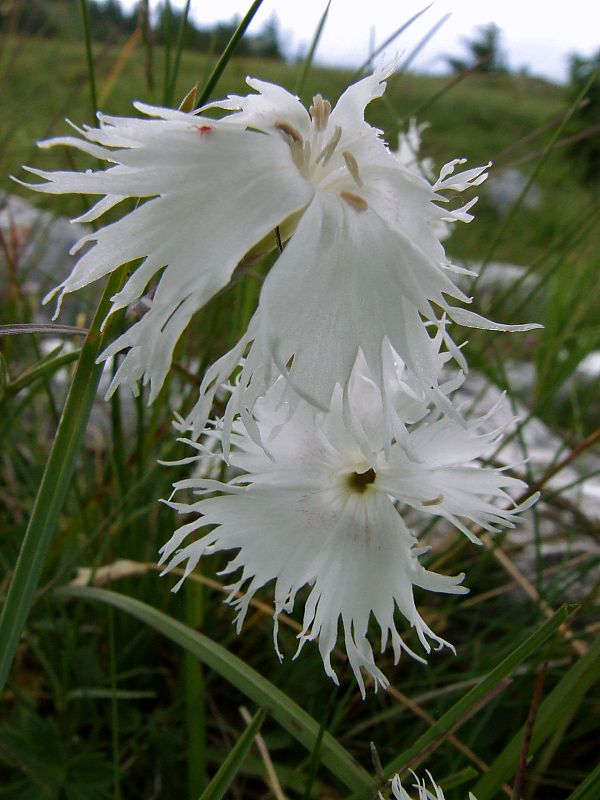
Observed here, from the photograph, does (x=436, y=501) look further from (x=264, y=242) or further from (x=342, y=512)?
(x=264, y=242)

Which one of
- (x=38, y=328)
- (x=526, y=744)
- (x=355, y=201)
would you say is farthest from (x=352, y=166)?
(x=526, y=744)

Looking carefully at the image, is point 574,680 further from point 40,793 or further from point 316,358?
point 40,793

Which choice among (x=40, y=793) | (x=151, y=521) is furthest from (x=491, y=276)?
(x=40, y=793)

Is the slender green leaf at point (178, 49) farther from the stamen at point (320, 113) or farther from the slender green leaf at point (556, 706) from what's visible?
the slender green leaf at point (556, 706)

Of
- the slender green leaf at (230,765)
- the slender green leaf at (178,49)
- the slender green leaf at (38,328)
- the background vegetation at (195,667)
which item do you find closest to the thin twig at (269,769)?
the background vegetation at (195,667)

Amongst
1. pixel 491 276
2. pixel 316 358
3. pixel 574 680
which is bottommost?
pixel 491 276

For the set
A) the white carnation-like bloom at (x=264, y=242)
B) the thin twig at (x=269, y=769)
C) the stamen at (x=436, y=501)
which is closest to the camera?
the white carnation-like bloom at (x=264, y=242)
